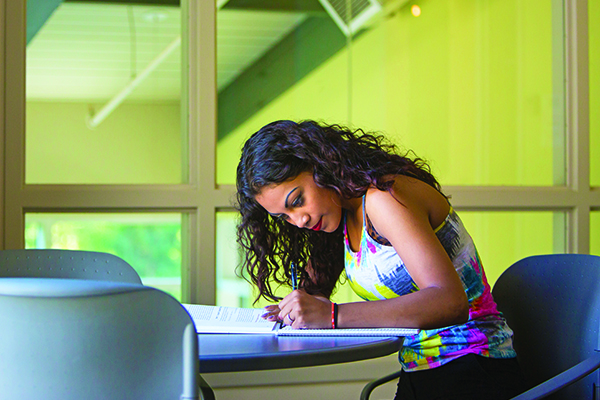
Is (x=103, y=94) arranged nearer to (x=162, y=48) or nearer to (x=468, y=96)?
(x=162, y=48)

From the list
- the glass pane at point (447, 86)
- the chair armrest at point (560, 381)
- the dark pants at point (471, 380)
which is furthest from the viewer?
the glass pane at point (447, 86)

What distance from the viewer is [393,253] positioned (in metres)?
1.32

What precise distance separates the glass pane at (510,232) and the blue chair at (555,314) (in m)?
1.20

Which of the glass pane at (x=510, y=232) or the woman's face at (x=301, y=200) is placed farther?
the glass pane at (x=510, y=232)

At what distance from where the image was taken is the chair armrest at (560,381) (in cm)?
112

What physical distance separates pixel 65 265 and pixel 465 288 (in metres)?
1.19

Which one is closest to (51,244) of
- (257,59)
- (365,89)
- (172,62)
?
(172,62)

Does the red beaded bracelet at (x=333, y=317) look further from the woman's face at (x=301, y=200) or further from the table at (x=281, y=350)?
the woman's face at (x=301, y=200)

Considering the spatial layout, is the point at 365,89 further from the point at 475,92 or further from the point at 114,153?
the point at 114,153

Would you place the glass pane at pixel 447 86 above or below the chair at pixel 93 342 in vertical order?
above

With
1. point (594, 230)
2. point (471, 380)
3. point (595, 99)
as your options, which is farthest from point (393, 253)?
point (595, 99)

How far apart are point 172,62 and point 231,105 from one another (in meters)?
0.32

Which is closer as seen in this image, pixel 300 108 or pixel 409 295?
pixel 409 295

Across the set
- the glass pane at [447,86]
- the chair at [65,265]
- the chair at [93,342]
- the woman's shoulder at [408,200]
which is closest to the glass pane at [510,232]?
the glass pane at [447,86]
